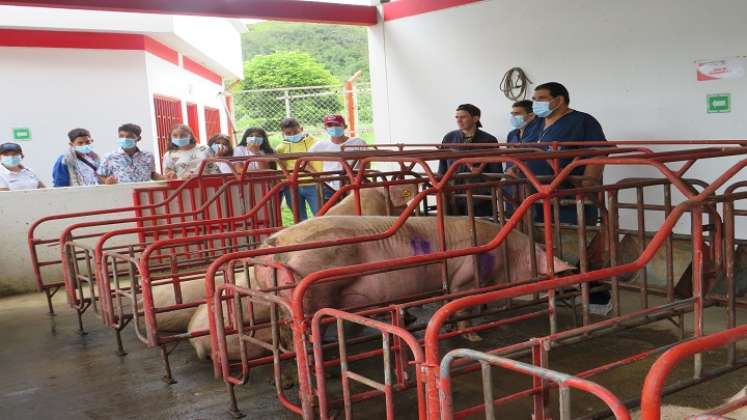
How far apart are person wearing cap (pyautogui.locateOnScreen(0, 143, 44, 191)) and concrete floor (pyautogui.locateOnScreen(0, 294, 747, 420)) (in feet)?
8.96

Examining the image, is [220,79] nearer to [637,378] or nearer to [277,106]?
[277,106]

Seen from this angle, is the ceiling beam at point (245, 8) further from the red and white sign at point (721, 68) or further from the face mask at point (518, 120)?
the red and white sign at point (721, 68)

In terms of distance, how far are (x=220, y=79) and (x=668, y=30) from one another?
15373mm

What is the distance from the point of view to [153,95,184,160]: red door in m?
13.4

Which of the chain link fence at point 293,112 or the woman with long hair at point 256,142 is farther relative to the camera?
the chain link fence at point 293,112

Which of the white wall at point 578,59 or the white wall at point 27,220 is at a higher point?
the white wall at point 578,59

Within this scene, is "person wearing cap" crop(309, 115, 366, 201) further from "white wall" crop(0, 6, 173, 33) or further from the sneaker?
"white wall" crop(0, 6, 173, 33)

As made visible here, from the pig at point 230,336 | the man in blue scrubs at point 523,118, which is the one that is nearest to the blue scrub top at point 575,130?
the man in blue scrubs at point 523,118

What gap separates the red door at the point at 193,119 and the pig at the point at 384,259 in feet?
40.2

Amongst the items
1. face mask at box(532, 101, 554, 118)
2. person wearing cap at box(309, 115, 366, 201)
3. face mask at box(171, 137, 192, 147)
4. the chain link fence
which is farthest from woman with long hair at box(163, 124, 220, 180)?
the chain link fence

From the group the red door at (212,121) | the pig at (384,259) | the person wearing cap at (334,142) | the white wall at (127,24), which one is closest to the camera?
the pig at (384,259)

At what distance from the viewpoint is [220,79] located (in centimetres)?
2119

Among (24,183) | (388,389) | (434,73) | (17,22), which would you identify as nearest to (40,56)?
(17,22)

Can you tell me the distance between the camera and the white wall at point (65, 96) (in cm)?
1148
